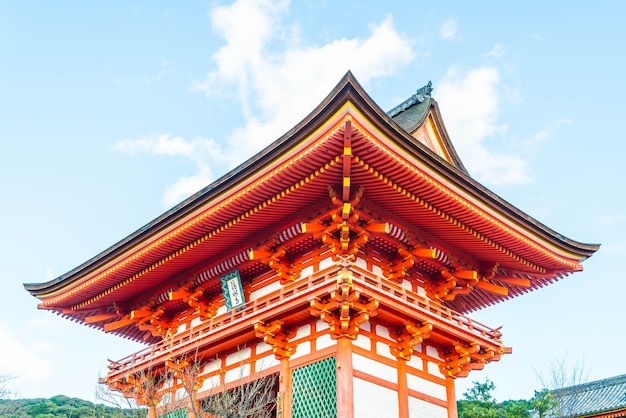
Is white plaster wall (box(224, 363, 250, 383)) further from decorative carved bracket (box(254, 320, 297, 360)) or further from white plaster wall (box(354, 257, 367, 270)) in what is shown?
white plaster wall (box(354, 257, 367, 270))

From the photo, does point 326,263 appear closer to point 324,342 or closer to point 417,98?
point 324,342

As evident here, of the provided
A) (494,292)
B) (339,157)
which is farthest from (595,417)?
(339,157)

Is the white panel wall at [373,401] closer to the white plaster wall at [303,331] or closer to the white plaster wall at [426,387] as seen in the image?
the white plaster wall at [426,387]

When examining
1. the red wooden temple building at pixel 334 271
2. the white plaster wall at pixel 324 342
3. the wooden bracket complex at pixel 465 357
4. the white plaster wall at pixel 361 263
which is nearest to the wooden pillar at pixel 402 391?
the red wooden temple building at pixel 334 271

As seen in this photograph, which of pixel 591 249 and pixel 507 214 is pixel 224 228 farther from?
pixel 591 249

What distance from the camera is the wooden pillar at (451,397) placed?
14516mm

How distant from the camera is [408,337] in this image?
546 inches

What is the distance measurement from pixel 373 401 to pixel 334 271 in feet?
8.74

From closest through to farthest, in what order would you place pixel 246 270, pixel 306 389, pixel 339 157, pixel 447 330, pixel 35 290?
pixel 339 157
pixel 306 389
pixel 447 330
pixel 246 270
pixel 35 290

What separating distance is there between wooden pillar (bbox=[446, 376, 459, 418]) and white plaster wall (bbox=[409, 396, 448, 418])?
11cm

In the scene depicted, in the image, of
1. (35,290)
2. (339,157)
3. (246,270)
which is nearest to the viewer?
(339,157)

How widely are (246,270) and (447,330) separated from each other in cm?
486

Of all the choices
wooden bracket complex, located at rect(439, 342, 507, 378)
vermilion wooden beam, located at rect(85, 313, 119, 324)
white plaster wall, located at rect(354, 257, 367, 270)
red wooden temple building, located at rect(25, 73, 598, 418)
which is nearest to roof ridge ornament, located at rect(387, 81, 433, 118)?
red wooden temple building, located at rect(25, 73, 598, 418)

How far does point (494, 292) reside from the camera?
16844 mm
